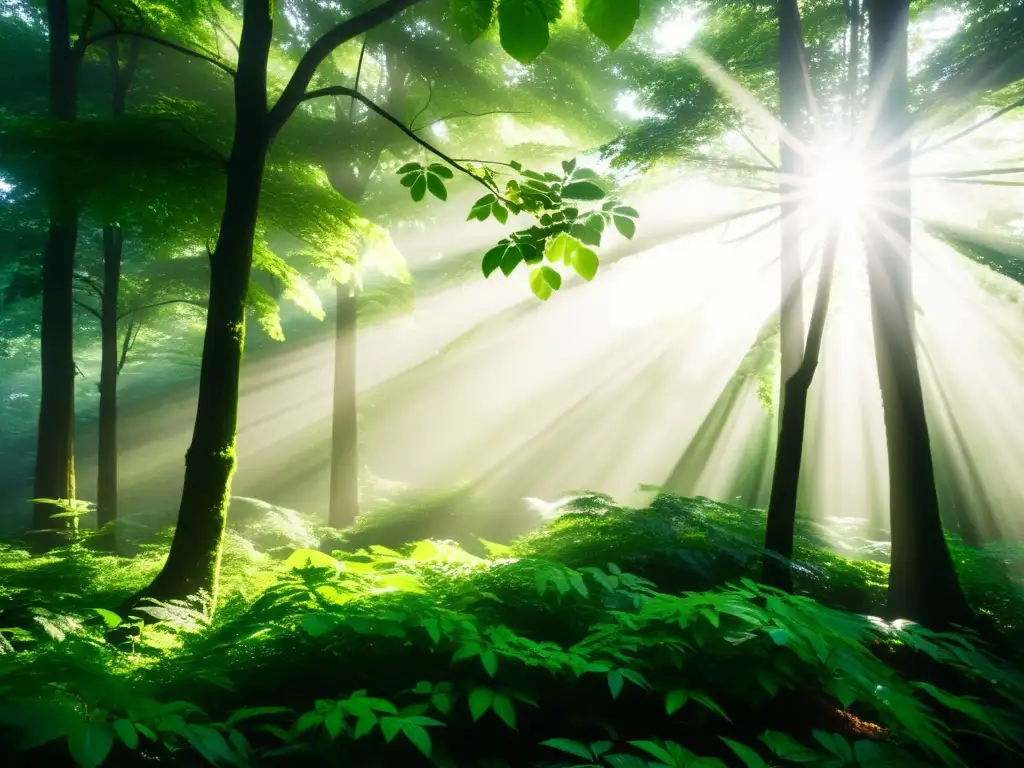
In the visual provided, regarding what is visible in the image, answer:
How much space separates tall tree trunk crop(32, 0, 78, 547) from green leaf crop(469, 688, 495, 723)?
722cm

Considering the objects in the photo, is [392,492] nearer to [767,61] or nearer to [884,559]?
[884,559]

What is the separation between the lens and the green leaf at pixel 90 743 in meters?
0.96

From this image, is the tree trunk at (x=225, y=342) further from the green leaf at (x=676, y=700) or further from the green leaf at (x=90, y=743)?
the green leaf at (x=676, y=700)

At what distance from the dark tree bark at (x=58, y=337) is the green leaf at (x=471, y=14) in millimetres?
7391

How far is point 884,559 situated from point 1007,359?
15.8 metres

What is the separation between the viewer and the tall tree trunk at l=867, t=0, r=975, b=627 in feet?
14.2

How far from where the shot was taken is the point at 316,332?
20.0 meters

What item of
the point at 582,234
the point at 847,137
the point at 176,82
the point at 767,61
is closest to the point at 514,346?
the point at 176,82

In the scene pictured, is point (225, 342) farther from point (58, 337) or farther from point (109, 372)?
point (109, 372)

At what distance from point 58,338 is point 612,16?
8265mm

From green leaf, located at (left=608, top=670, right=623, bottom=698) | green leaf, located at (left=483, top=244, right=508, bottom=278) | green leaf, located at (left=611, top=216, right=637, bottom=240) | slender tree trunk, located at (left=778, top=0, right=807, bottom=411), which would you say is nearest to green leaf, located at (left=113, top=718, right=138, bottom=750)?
green leaf, located at (left=608, top=670, right=623, bottom=698)

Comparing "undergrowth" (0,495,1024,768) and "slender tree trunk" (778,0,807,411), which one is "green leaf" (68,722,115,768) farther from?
"slender tree trunk" (778,0,807,411)

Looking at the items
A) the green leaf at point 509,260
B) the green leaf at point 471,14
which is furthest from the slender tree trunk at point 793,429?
the green leaf at point 471,14

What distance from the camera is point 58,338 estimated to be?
21.8 feet
